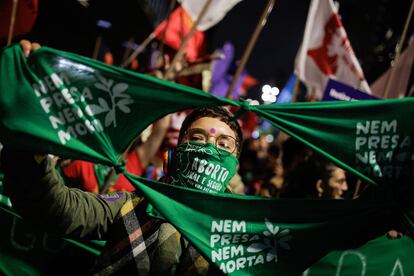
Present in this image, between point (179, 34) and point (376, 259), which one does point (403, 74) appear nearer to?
point (179, 34)

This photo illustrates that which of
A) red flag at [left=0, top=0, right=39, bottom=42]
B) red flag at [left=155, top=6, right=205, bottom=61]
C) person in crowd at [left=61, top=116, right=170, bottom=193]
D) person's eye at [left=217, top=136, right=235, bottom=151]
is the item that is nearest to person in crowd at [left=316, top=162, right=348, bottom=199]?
person in crowd at [left=61, top=116, right=170, bottom=193]

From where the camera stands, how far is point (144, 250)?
1.81m

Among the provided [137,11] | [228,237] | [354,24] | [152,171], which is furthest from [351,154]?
[354,24]

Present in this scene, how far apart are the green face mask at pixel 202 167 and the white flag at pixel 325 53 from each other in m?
3.46

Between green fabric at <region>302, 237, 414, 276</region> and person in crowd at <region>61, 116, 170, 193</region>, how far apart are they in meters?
1.38

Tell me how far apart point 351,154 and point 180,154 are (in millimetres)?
716

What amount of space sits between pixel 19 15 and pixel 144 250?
3.07 m

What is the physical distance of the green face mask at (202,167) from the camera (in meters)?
1.94

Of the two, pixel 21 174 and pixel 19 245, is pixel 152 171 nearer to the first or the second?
Result: pixel 19 245

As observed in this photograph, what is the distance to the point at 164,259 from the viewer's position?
180cm

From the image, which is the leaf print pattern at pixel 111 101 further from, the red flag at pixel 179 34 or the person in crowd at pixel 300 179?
the red flag at pixel 179 34

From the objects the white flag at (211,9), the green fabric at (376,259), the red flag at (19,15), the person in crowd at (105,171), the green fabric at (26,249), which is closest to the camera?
the green fabric at (26,249)

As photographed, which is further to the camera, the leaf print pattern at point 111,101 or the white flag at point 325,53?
the white flag at point 325,53

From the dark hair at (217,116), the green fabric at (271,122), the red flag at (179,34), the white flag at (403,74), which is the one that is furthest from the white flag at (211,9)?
the green fabric at (271,122)
